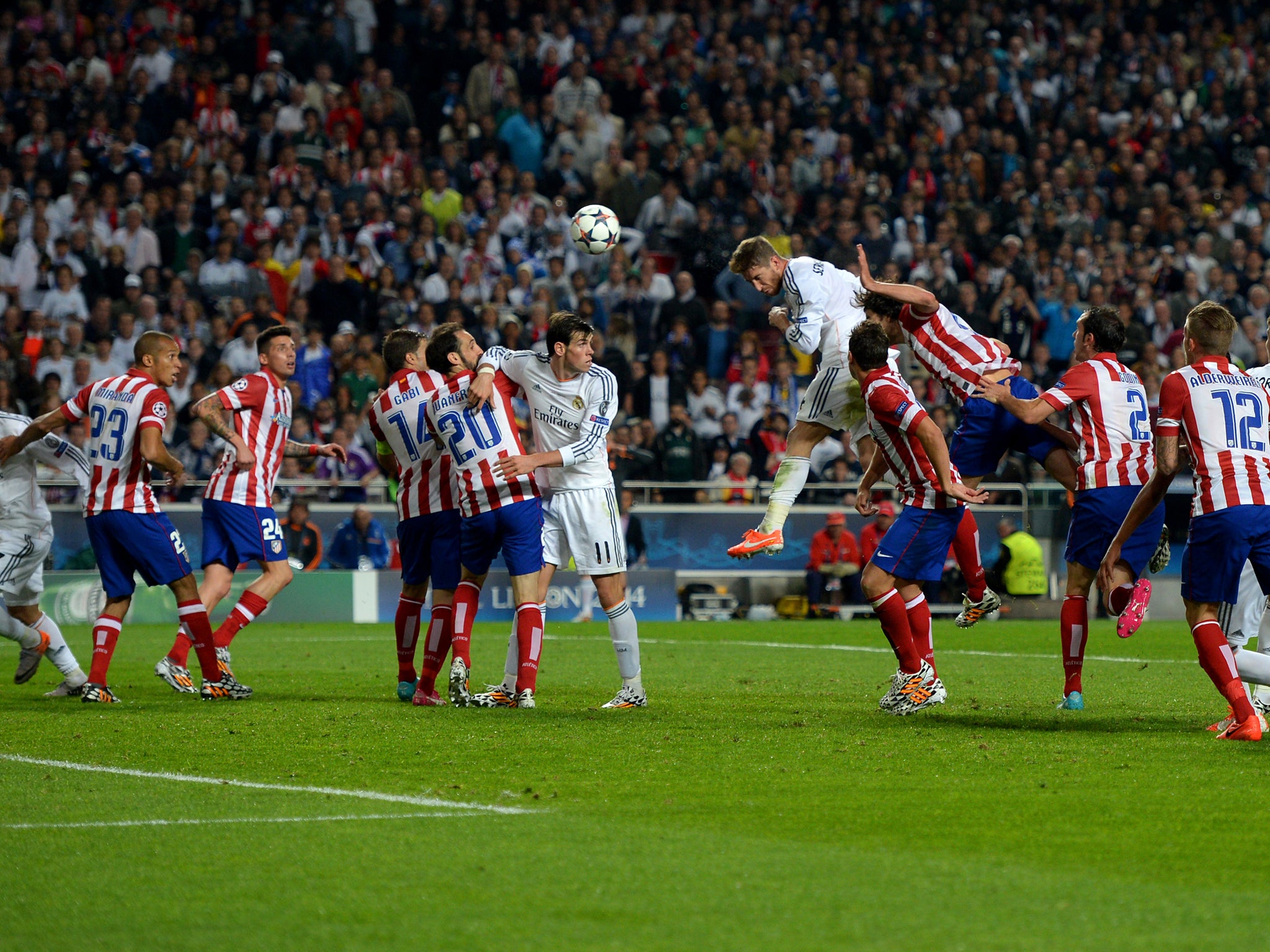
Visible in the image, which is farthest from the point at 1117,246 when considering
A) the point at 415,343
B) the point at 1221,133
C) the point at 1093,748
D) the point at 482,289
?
the point at 1093,748

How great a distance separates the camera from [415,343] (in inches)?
413

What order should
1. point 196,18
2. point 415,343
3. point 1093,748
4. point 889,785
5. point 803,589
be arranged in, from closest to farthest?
1. point 889,785
2. point 1093,748
3. point 415,343
4. point 803,589
5. point 196,18

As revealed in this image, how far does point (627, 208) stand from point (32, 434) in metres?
14.4

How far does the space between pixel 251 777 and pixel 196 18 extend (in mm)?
20752

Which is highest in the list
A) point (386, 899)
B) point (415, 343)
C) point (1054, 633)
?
point (415, 343)

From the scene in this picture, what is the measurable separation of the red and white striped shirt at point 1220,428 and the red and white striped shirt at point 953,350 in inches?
83.2

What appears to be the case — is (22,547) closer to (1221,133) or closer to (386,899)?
(386,899)

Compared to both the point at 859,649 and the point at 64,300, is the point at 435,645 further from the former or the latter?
the point at 64,300

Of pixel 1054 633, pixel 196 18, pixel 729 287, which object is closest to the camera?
pixel 1054 633

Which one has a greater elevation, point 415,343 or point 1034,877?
point 415,343

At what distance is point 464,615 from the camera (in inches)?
377

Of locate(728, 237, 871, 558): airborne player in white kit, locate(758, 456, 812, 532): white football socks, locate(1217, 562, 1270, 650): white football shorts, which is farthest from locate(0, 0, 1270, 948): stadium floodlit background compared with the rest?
locate(1217, 562, 1270, 650): white football shorts

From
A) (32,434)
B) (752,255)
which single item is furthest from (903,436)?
(32,434)

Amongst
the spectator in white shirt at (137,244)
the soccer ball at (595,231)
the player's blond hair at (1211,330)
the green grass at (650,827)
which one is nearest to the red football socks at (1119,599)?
Result: the green grass at (650,827)
